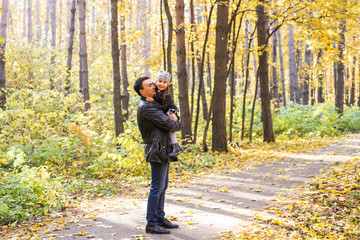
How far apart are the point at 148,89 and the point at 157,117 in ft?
1.31

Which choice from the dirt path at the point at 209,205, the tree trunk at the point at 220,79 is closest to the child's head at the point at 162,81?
the dirt path at the point at 209,205

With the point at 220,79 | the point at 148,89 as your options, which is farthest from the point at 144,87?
the point at 220,79

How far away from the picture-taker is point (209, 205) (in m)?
5.93

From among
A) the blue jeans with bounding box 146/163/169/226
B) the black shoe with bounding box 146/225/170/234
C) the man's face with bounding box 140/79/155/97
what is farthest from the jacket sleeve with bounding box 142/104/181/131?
the black shoe with bounding box 146/225/170/234

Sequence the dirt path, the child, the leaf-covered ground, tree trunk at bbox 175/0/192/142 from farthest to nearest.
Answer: tree trunk at bbox 175/0/192/142 < the dirt path < the child < the leaf-covered ground

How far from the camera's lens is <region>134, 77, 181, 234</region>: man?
14.3 feet

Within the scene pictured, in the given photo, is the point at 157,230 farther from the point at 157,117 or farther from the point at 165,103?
the point at 165,103

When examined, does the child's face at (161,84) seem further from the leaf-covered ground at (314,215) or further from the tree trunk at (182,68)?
the tree trunk at (182,68)

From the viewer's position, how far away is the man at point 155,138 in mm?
4367

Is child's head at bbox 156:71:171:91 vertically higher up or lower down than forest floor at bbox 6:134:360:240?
higher up

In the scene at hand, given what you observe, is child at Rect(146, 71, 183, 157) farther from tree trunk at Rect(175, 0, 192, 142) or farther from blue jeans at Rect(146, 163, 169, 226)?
tree trunk at Rect(175, 0, 192, 142)

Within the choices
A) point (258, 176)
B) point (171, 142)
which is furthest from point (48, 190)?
point (258, 176)

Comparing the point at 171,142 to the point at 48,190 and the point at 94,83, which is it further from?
the point at 94,83

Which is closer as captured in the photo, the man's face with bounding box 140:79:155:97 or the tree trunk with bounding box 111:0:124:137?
the man's face with bounding box 140:79:155:97
